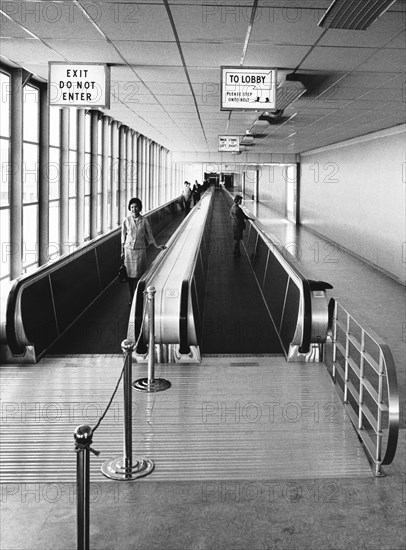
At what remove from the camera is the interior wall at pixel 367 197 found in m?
16.0

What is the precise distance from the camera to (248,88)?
29.5ft

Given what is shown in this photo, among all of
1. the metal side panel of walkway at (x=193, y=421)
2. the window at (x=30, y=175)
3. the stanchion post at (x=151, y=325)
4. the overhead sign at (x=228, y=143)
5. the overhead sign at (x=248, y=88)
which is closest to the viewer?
the metal side panel of walkway at (x=193, y=421)

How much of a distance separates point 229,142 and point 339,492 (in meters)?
17.1

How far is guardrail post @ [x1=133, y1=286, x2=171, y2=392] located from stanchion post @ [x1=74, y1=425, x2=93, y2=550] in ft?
10.5

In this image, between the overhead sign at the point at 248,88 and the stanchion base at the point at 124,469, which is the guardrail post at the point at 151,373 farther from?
the overhead sign at the point at 248,88

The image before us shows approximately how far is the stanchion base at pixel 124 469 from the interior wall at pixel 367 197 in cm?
1196

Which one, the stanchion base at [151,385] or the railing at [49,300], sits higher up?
the railing at [49,300]

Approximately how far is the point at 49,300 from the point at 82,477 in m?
5.26

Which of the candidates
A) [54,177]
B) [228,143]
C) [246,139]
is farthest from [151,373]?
[246,139]

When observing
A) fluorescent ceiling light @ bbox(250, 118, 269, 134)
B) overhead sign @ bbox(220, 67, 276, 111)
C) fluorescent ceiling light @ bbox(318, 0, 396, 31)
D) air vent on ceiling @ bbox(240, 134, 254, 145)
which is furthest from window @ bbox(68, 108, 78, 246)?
fluorescent ceiling light @ bbox(318, 0, 396, 31)

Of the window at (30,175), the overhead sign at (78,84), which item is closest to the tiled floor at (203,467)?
the overhead sign at (78,84)

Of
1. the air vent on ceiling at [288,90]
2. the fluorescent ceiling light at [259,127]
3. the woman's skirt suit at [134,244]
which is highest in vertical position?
the fluorescent ceiling light at [259,127]

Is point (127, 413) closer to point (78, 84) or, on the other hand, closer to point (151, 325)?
point (151, 325)

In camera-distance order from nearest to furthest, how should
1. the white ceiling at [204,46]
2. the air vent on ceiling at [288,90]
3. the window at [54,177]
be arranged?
the white ceiling at [204,46] → the air vent on ceiling at [288,90] → the window at [54,177]
